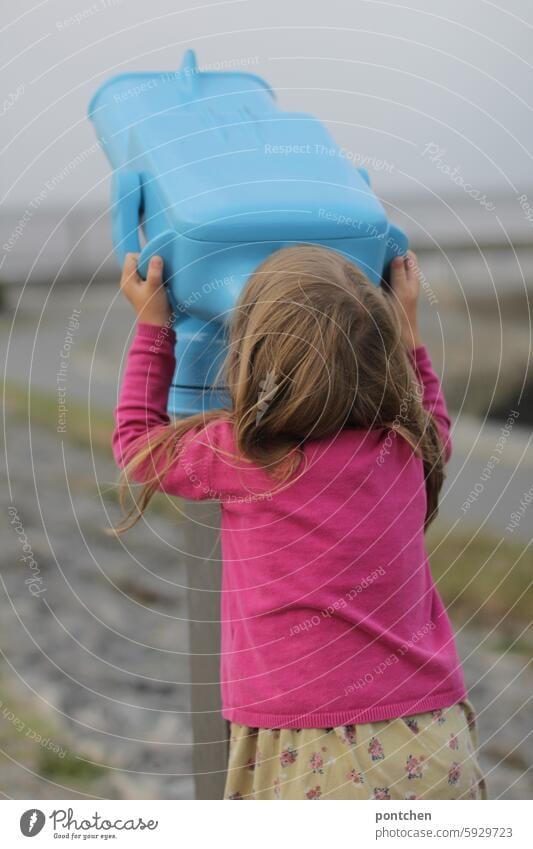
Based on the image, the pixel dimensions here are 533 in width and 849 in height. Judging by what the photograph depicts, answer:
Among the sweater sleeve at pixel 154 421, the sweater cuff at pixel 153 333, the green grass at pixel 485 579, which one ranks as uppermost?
the sweater cuff at pixel 153 333

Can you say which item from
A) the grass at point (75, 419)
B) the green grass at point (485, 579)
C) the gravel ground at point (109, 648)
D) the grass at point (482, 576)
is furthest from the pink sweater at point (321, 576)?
the grass at point (75, 419)

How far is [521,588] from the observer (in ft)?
6.43

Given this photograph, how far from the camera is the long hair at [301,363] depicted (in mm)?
878

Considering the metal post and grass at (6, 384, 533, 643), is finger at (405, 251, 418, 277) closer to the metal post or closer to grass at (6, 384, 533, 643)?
the metal post

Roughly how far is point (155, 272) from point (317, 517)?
0.25 metres

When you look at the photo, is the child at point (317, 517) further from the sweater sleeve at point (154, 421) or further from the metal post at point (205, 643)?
the metal post at point (205, 643)

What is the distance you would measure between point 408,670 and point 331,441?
204 millimetres

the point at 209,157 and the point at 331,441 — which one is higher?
the point at 209,157

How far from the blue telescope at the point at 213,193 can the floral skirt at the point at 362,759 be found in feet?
1.01

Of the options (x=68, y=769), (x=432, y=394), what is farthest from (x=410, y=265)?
(x=68, y=769)

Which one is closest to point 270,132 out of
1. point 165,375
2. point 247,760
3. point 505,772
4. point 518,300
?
point 165,375

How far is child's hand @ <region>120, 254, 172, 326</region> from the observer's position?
95cm

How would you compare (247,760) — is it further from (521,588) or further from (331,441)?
(521,588)

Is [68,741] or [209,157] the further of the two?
[68,741]
